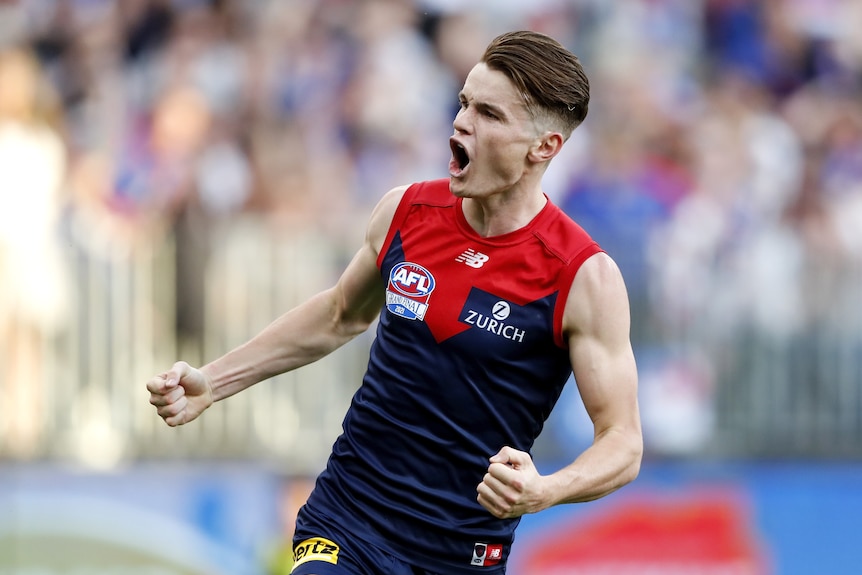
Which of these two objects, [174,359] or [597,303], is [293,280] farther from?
[597,303]

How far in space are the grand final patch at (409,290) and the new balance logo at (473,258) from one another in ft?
0.44

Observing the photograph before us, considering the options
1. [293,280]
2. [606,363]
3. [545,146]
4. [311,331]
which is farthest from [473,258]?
[293,280]

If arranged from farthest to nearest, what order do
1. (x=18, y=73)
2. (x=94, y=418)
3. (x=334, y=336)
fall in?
(x=18, y=73)
(x=94, y=418)
(x=334, y=336)

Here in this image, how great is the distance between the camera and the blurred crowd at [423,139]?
991 centimetres

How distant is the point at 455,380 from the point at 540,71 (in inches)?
44.3

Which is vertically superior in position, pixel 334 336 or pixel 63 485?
pixel 63 485

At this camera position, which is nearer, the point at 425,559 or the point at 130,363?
the point at 425,559

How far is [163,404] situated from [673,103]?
8.43 metres

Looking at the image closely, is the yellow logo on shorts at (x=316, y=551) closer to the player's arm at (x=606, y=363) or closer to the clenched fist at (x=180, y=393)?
the clenched fist at (x=180, y=393)

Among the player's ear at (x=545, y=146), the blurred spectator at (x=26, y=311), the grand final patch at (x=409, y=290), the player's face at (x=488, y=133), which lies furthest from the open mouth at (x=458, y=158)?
the blurred spectator at (x=26, y=311)

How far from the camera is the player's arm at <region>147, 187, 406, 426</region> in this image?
17.1ft

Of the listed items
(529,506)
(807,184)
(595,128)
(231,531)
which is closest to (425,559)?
(529,506)

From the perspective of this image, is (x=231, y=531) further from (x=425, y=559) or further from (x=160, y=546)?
(x=425, y=559)

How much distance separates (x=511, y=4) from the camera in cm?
1257
